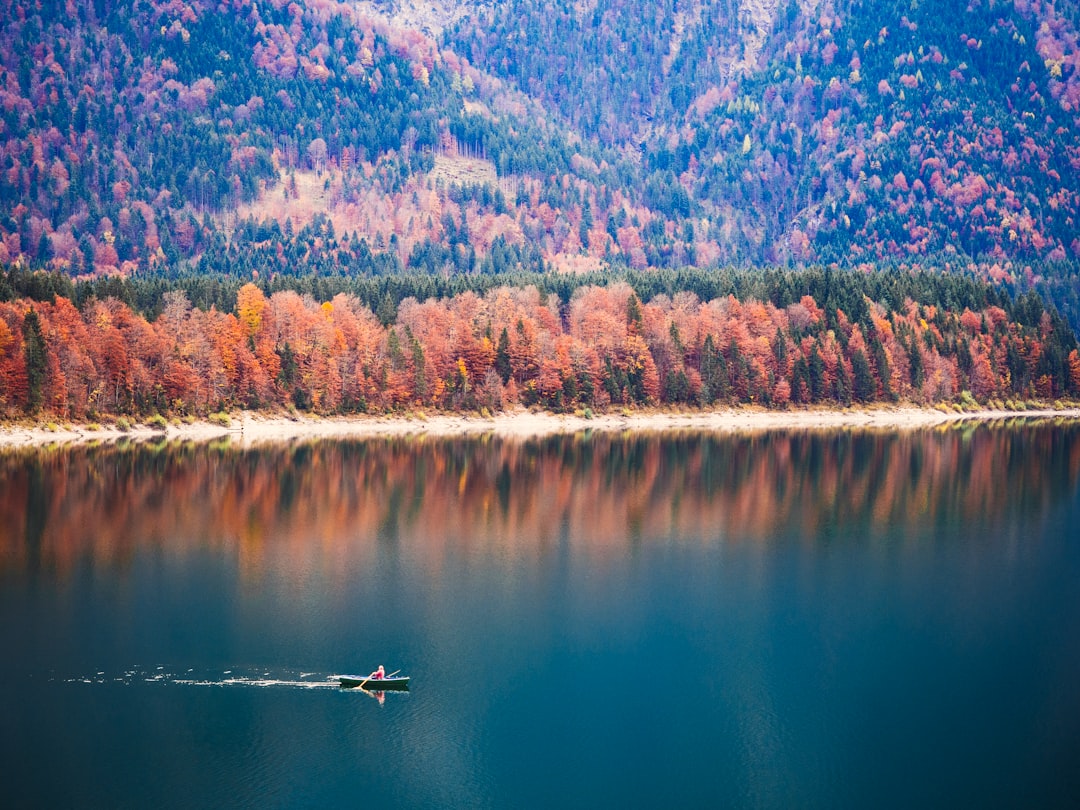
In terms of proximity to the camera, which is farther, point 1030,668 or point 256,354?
point 256,354

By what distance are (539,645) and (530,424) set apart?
105330mm

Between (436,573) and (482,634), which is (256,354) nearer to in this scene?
(436,573)

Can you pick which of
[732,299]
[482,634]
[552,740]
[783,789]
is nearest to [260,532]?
[482,634]

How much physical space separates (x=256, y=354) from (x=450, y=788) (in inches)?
4609

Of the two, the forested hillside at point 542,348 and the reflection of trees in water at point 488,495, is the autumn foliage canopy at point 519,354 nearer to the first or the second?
the forested hillside at point 542,348

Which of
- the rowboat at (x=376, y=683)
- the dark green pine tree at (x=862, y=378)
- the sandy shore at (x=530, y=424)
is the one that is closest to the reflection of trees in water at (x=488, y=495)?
the sandy shore at (x=530, y=424)

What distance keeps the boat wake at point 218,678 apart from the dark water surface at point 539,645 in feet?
0.43

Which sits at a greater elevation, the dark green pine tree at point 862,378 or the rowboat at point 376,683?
A: the dark green pine tree at point 862,378

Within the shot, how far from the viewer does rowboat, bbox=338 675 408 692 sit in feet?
140

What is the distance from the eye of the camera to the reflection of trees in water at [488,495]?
71062mm

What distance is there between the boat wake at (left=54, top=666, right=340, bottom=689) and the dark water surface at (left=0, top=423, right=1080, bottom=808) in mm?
132

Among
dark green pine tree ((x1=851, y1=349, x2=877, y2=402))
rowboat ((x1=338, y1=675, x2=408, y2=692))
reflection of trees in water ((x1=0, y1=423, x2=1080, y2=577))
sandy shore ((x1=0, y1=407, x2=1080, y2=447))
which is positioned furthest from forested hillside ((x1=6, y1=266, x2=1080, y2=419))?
rowboat ((x1=338, y1=675, x2=408, y2=692))

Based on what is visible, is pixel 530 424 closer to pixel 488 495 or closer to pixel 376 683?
pixel 488 495

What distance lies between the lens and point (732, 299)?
575 ft
